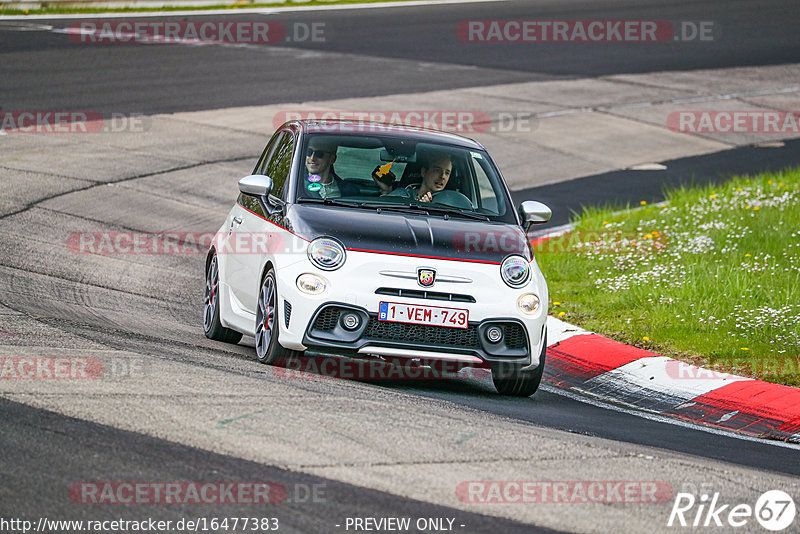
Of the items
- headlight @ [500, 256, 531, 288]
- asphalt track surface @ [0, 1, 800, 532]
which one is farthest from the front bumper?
asphalt track surface @ [0, 1, 800, 532]

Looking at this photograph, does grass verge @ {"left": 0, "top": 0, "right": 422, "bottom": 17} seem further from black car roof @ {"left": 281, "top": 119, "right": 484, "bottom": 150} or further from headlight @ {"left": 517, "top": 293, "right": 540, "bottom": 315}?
headlight @ {"left": 517, "top": 293, "right": 540, "bottom": 315}

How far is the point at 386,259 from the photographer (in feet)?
25.5

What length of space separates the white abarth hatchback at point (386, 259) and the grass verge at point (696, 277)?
195 centimetres

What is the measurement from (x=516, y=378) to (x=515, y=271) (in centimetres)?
75

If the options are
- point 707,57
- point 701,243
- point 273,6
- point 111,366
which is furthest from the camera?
point 273,6

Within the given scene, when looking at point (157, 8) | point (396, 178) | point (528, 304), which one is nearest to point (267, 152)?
point (396, 178)

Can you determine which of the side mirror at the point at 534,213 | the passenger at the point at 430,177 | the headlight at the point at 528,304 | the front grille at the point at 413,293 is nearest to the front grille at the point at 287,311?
→ the front grille at the point at 413,293

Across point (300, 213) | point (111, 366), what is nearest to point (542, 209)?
point (300, 213)

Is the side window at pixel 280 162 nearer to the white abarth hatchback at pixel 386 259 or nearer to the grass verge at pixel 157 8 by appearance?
the white abarth hatchback at pixel 386 259

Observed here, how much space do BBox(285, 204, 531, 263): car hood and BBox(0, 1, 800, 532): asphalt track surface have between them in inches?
36.6

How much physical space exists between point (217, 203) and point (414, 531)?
1077cm

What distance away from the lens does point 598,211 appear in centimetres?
1560

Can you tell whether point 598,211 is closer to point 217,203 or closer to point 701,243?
point 701,243

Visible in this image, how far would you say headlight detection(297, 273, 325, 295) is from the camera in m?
7.73
